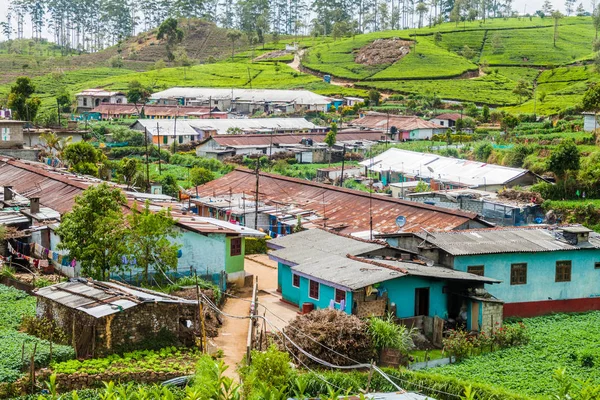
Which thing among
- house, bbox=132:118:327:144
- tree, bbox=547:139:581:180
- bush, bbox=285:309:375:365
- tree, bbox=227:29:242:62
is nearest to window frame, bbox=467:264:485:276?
bush, bbox=285:309:375:365

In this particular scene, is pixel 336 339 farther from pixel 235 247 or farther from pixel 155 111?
pixel 155 111

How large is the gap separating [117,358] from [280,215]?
680 inches

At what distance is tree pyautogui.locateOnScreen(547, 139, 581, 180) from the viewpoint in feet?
133

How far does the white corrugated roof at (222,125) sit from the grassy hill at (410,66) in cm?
1852

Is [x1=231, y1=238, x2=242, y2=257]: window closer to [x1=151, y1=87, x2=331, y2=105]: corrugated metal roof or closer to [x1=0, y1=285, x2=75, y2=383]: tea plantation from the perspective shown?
[x1=0, y1=285, x2=75, y2=383]: tea plantation

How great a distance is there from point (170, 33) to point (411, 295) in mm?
107368

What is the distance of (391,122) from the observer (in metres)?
73.1

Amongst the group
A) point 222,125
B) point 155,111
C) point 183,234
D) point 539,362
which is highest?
point 155,111

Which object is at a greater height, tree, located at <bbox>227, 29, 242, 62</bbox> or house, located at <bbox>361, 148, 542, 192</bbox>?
tree, located at <bbox>227, 29, 242, 62</bbox>

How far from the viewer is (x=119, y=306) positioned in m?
19.1

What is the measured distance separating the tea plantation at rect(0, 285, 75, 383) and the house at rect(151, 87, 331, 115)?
65.1m

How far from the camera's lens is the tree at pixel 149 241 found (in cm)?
2350

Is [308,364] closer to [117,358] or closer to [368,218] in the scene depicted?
[117,358]

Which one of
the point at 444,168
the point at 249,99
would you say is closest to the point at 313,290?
the point at 444,168
